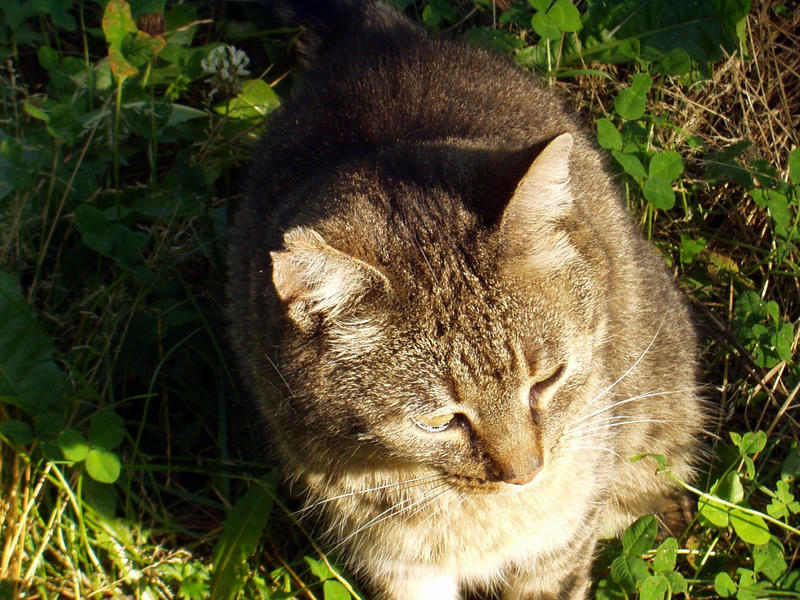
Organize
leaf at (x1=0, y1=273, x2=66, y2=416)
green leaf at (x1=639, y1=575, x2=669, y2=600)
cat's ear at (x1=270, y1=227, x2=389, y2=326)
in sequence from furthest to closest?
leaf at (x1=0, y1=273, x2=66, y2=416) → green leaf at (x1=639, y1=575, x2=669, y2=600) → cat's ear at (x1=270, y1=227, x2=389, y2=326)

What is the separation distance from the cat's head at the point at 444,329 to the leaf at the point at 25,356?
1091mm

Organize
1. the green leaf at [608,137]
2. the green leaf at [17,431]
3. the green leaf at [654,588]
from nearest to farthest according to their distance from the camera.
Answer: the green leaf at [654,588] < the green leaf at [17,431] < the green leaf at [608,137]

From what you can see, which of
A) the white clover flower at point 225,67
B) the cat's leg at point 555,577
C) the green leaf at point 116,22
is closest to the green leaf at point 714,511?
the cat's leg at point 555,577

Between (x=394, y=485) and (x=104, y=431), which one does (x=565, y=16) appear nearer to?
(x=394, y=485)

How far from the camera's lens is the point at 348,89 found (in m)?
2.53

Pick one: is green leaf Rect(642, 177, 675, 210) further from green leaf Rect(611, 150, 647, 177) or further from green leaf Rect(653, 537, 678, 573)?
green leaf Rect(653, 537, 678, 573)

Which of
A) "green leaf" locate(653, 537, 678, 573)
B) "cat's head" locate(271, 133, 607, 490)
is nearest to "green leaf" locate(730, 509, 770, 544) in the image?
"green leaf" locate(653, 537, 678, 573)

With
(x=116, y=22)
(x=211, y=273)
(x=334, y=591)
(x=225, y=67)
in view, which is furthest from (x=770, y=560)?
(x=116, y=22)

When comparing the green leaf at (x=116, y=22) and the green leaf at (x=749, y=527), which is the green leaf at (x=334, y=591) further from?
the green leaf at (x=116, y=22)

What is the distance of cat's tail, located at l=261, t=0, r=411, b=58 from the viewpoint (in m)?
2.98

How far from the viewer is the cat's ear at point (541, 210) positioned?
1.70m

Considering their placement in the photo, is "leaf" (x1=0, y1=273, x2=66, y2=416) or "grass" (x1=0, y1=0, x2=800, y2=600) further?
"leaf" (x1=0, y1=273, x2=66, y2=416)

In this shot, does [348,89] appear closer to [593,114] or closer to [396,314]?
[396,314]

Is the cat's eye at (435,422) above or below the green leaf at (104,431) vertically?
above
